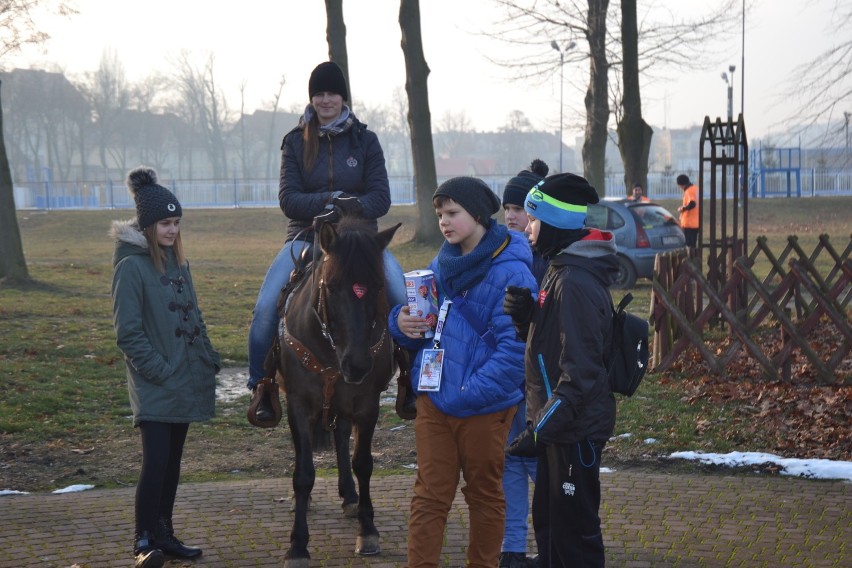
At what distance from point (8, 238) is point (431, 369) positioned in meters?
18.8

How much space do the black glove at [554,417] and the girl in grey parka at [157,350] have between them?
2417mm

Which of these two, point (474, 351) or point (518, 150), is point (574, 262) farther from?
point (518, 150)

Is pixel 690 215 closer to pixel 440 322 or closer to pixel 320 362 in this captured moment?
pixel 320 362

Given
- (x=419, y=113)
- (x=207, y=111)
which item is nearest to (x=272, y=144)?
(x=207, y=111)

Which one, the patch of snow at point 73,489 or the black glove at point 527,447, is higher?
the black glove at point 527,447

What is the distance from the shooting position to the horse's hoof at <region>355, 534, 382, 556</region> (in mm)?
6203

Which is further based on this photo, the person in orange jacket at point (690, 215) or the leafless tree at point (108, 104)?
the leafless tree at point (108, 104)

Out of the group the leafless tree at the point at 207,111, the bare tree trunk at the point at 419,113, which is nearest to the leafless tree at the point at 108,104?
the leafless tree at the point at 207,111

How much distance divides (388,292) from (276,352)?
815mm

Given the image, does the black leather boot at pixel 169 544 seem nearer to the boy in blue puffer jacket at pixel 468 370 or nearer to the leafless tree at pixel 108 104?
the boy in blue puffer jacket at pixel 468 370

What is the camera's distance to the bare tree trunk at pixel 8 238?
848 inches

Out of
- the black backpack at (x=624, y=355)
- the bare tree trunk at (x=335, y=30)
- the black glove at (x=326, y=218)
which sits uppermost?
the bare tree trunk at (x=335, y=30)

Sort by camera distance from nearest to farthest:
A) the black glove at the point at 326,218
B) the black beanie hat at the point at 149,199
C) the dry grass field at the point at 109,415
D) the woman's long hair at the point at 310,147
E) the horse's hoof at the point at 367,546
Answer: the black beanie hat at the point at 149,199, the horse's hoof at the point at 367,546, the black glove at the point at 326,218, the woman's long hair at the point at 310,147, the dry grass field at the point at 109,415

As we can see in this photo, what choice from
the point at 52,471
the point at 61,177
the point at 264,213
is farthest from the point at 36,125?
the point at 52,471
